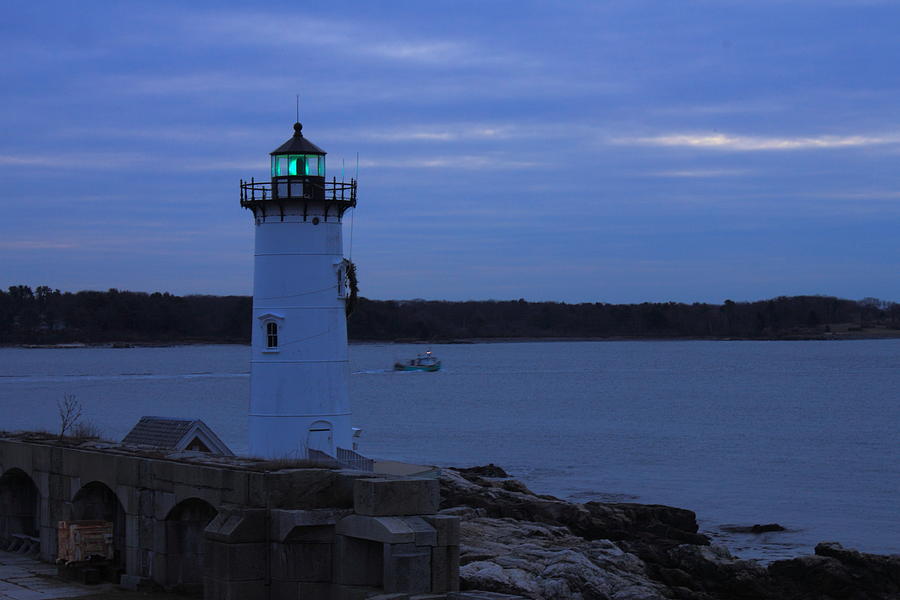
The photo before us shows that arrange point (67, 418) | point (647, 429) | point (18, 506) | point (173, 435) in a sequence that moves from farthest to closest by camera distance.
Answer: point (647, 429), point (67, 418), point (173, 435), point (18, 506)

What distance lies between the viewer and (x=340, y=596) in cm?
1237

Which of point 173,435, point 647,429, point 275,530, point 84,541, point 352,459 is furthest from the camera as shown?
point 647,429

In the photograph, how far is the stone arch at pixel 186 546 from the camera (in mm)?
13891

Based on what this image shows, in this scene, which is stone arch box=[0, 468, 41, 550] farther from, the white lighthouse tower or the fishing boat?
the fishing boat

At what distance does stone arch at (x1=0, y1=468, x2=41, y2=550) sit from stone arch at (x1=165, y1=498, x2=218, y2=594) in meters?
4.34

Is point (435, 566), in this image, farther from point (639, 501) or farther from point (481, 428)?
point (481, 428)

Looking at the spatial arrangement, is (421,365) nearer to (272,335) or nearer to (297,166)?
(272,335)

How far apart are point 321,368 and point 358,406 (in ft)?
180

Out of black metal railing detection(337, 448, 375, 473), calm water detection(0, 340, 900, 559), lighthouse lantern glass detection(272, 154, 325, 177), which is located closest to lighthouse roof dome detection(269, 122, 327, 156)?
lighthouse lantern glass detection(272, 154, 325, 177)

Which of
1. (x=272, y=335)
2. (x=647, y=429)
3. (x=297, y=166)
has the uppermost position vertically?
(x=297, y=166)

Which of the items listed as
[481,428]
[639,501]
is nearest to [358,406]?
[481,428]

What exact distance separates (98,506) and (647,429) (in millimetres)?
46995

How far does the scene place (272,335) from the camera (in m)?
22.4

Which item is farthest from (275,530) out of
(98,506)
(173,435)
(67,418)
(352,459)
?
(352,459)
